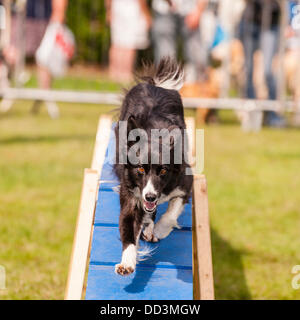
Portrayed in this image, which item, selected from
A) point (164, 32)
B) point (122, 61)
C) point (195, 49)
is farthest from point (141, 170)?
point (122, 61)

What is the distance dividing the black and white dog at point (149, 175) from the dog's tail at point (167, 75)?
24 cm

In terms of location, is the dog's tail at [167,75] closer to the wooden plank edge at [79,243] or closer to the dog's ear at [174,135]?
the wooden plank edge at [79,243]

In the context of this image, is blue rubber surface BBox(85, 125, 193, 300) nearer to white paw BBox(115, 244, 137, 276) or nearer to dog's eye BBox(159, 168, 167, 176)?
white paw BBox(115, 244, 137, 276)

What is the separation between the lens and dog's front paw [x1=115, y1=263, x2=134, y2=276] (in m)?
3.16

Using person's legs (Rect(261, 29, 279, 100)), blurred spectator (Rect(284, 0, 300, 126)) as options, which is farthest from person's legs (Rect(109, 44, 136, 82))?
person's legs (Rect(261, 29, 279, 100))

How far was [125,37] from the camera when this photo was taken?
18.5 m

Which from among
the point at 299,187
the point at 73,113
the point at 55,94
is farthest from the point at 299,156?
the point at 73,113

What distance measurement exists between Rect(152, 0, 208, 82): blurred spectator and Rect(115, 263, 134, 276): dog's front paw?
780 centimetres

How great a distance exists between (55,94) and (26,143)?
2218 millimetres

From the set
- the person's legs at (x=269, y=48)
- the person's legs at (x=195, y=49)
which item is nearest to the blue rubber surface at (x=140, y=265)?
the person's legs at (x=269, y=48)

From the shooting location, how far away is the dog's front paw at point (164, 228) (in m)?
3.47

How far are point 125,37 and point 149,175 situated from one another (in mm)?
15864

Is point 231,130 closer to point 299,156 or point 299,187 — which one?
point 299,156

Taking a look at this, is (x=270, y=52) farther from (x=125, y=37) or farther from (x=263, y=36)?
(x=125, y=37)
